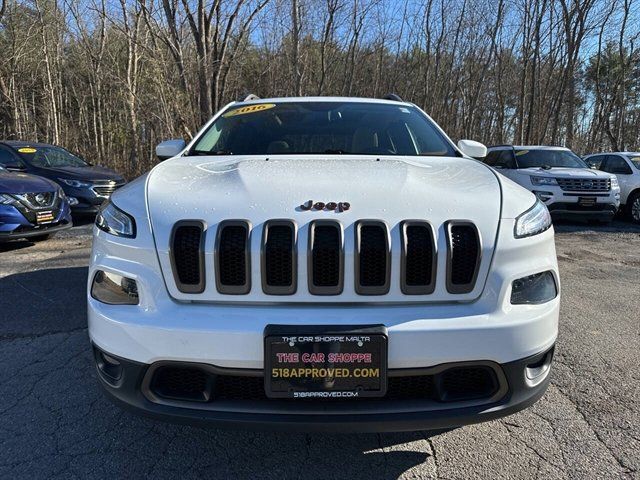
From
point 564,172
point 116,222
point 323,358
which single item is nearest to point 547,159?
point 564,172

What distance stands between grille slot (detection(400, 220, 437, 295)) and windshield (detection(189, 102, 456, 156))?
1378 millimetres

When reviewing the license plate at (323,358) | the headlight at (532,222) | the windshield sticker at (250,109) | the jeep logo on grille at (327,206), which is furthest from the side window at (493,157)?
the license plate at (323,358)

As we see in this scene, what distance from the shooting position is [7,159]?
9.19m

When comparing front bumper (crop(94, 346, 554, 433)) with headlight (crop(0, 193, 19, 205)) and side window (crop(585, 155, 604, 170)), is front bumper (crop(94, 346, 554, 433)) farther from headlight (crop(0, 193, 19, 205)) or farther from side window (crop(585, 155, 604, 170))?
side window (crop(585, 155, 604, 170))

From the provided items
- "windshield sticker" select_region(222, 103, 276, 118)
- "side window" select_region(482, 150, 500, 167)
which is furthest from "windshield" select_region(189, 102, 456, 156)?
"side window" select_region(482, 150, 500, 167)

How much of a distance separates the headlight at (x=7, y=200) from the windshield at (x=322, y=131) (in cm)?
452

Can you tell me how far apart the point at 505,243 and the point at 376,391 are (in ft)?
2.53

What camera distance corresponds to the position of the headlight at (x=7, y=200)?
6.40m

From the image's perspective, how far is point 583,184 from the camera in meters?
9.68

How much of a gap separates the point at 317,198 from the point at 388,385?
792 millimetres

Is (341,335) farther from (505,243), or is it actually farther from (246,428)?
(505,243)

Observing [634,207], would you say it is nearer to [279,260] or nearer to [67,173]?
[279,260]

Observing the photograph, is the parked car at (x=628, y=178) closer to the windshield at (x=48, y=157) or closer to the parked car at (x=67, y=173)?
the parked car at (x=67, y=173)

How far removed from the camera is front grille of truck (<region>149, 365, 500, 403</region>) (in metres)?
1.77
